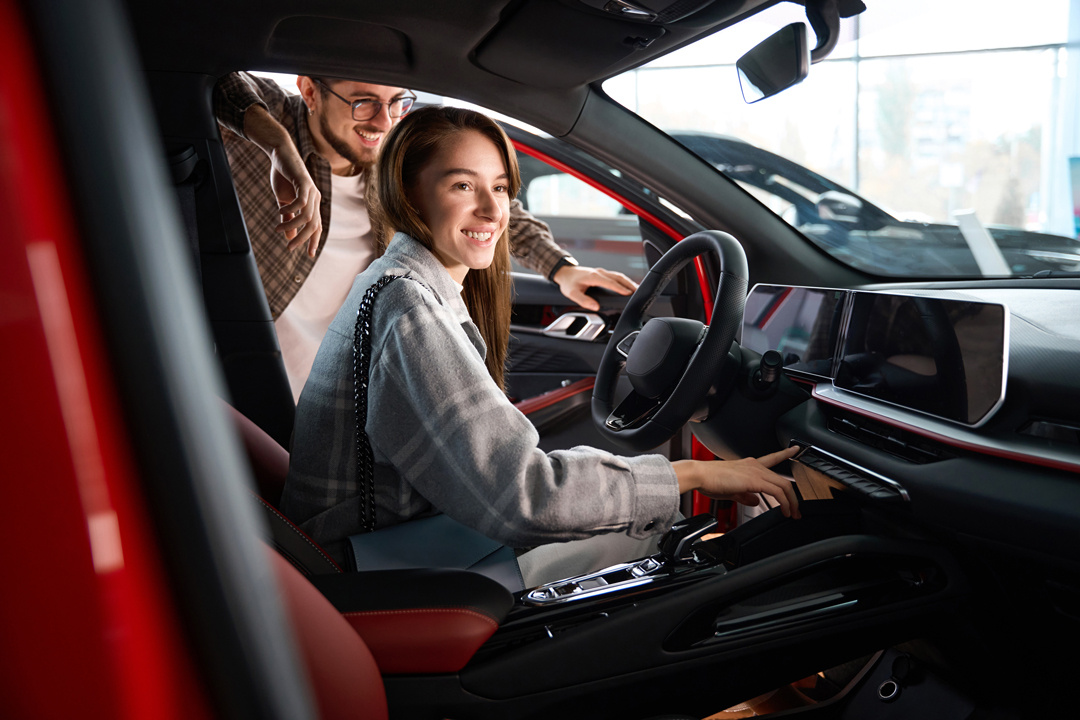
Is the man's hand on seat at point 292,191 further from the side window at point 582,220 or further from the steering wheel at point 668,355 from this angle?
the side window at point 582,220

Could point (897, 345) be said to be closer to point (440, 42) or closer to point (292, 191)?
point (440, 42)

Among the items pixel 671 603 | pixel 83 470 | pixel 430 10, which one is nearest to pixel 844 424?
pixel 671 603

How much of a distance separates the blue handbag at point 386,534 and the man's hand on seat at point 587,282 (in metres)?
1.08

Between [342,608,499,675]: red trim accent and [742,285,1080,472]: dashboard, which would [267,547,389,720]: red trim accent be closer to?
[342,608,499,675]: red trim accent

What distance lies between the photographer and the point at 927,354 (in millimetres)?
1180

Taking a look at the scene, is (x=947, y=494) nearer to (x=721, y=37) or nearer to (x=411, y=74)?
(x=721, y=37)

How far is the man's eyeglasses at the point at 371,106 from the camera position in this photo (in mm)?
1909

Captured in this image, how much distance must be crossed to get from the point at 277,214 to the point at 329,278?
0.40 meters

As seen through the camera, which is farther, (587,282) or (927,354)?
(587,282)

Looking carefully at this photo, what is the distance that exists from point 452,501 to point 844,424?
752 mm

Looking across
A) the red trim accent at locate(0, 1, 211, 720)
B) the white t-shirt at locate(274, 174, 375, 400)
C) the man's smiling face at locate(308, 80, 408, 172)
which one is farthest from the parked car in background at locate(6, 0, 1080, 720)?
the white t-shirt at locate(274, 174, 375, 400)

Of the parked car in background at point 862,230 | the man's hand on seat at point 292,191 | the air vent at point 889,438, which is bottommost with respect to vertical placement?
the air vent at point 889,438

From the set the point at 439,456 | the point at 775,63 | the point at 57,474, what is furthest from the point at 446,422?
the point at 775,63

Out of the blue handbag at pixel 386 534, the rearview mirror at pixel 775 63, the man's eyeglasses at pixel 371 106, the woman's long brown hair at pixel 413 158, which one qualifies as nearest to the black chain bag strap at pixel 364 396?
the blue handbag at pixel 386 534
